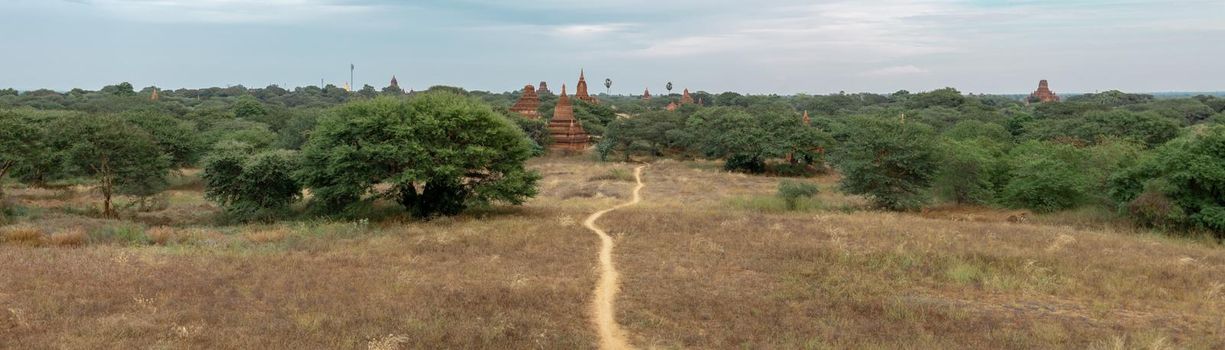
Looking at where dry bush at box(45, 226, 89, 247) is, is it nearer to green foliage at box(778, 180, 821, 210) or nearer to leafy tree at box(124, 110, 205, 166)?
green foliage at box(778, 180, 821, 210)

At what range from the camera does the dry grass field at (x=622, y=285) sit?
10.2 meters

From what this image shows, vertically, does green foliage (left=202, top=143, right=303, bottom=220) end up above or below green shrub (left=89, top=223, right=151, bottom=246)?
above

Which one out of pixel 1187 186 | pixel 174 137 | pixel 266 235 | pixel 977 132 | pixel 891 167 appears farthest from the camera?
pixel 977 132

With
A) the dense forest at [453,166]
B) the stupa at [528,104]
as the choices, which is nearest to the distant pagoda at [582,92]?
the stupa at [528,104]

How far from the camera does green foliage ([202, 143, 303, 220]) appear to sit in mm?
24891

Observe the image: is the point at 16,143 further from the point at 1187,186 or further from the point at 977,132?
the point at 977,132

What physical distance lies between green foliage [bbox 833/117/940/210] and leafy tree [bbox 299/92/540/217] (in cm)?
1255

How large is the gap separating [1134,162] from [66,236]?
31.6 metres

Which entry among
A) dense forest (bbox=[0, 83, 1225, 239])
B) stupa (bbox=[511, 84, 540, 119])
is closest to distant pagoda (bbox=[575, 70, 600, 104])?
stupa (bbox=[511, 84, 540, 119])

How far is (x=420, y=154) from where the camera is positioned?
21906 mm

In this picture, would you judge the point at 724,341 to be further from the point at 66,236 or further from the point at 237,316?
the point at 66,236

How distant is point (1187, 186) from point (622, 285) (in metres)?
19.2

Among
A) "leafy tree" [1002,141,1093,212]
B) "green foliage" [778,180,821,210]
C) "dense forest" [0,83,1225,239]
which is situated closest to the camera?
"dense forest" [0,83,1225,239]

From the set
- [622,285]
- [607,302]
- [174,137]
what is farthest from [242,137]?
[607,302]
